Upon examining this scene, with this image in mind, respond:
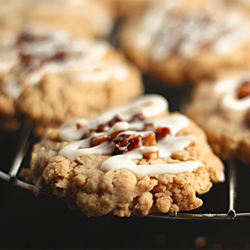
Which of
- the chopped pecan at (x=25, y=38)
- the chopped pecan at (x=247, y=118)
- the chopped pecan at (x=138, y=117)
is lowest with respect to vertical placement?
the chopped pecan at (x=138, y=117)

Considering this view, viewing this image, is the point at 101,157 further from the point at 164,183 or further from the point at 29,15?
the point at 29,15

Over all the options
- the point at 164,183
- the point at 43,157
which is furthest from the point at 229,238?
the point at 43,157

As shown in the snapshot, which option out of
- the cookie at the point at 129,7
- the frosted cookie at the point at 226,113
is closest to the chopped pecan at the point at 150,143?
the frosted cookie at the point at 226,113

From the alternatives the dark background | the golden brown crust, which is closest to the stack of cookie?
the golden brown crust

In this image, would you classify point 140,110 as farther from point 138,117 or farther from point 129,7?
point 129,7

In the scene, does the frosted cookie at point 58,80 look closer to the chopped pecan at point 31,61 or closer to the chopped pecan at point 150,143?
the chopped pecan at point 31,61

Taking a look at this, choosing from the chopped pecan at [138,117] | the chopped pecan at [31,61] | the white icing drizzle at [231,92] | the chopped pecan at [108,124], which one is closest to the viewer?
the chopped pecan at [108,124]

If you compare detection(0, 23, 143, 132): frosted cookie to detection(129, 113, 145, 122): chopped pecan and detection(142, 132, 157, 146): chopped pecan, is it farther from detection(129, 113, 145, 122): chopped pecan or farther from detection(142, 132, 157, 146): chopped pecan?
detection(142, 132, 157, 146): chopped pecan
